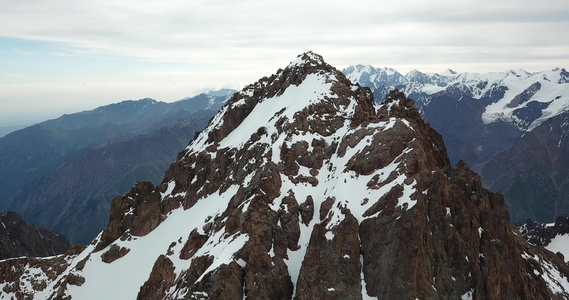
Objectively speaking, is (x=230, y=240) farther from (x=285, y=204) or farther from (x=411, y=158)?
(x=411, y=158)

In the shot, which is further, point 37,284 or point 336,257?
point 37,284

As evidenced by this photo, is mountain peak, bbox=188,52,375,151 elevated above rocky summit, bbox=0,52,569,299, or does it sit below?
above

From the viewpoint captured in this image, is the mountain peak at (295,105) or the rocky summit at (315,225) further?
the mountain peak at (295,105)

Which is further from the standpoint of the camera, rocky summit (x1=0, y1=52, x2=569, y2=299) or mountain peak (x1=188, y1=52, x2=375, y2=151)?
mountain peak (x1=188, y1=52, x2=375, y2=151)

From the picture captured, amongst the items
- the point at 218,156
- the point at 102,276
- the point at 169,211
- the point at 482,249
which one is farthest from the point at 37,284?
the point at 482,249

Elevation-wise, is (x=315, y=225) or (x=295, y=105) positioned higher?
(x=295, y=105)

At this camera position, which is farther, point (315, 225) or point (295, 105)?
point (295, 105)

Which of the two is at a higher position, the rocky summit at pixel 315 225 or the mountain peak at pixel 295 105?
the mountain peak at pixel 295 105

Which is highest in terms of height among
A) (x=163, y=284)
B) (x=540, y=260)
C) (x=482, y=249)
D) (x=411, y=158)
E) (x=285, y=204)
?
(x=411, y=158)
